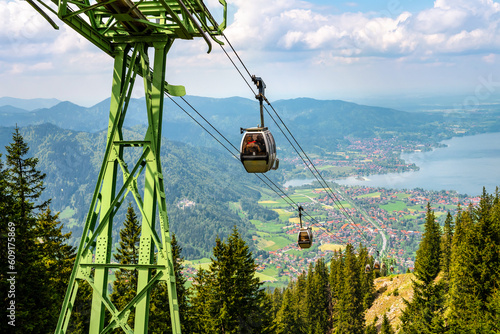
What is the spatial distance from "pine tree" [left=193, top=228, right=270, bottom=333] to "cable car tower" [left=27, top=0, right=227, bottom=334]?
14.0 metres

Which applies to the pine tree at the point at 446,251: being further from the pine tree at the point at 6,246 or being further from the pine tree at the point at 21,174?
the pine tree at the point at 6,246

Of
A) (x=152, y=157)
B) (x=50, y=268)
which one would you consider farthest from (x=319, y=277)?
(x=152, y=157)

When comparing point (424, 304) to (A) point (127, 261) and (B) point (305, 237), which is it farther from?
(A) point (127, 261)

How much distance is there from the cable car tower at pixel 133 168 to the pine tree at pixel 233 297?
14009 mm

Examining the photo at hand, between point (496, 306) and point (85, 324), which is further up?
point (496, 306)

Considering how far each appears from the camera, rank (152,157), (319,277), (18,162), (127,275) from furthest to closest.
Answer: (319,277), (127,275), (18,162), (152,157)

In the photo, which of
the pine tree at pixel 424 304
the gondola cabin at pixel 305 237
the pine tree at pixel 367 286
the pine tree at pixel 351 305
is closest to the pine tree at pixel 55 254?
the gondola cabin at pixel 305 237

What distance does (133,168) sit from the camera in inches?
348

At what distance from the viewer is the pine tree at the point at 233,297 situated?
72.2 ft

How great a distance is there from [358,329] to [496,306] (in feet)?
95.5

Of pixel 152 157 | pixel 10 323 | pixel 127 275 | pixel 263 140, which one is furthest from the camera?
pixel 127 275

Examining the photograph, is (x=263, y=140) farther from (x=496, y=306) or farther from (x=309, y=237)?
(x=496, y=306)

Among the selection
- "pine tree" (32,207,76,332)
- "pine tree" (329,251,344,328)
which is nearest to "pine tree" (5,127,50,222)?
"pine tree" (32,207,76,332)

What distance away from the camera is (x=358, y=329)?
48062mm
